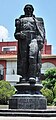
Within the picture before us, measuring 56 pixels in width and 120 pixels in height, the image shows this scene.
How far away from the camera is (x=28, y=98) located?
13.1 meters

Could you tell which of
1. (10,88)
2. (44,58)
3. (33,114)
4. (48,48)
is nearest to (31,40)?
(33,114)

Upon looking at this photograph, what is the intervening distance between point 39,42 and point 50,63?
161 feet

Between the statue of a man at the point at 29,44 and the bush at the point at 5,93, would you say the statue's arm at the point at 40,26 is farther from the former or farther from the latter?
the bush at the point at 5,93

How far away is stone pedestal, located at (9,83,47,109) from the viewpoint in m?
13.0

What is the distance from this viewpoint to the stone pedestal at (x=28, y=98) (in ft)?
42.6

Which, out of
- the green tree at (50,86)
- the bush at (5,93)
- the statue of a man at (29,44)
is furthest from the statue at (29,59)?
the bush at (5,93)

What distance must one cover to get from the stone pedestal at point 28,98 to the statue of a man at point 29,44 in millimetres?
311

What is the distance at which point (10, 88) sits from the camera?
43500 mm

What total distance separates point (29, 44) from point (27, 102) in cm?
231

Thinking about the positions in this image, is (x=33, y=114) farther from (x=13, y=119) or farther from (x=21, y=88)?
(x=21, y=88)

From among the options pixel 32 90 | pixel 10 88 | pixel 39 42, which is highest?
pixel 39 42

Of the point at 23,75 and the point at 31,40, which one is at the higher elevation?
the point at 31,40

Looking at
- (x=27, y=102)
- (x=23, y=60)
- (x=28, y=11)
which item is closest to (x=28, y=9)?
(x=28, y=11)

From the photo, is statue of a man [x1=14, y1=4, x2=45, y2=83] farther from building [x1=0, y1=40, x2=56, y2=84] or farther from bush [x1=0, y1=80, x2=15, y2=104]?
building [x1=0, y1=40, x2=56, y2=84]
